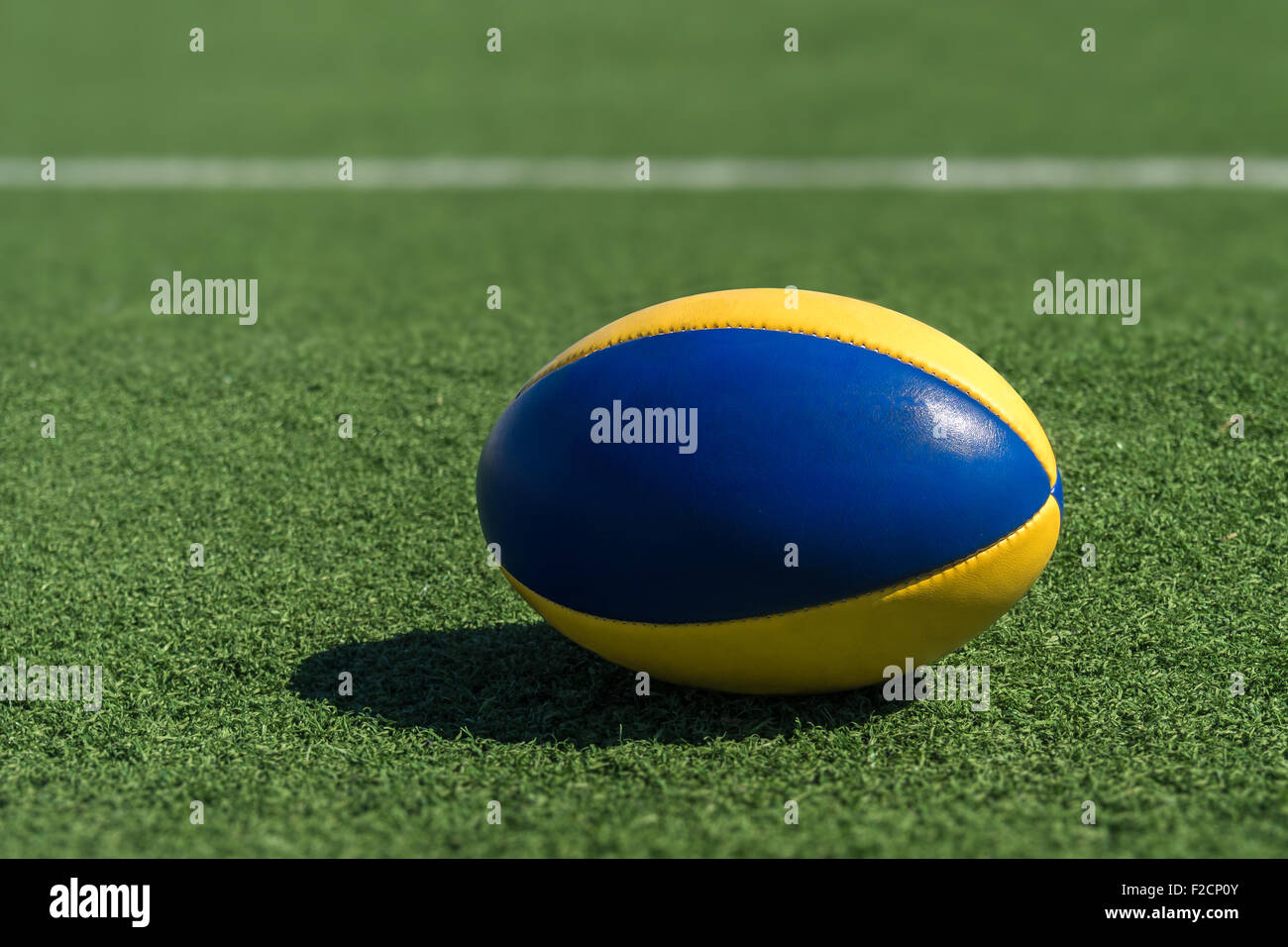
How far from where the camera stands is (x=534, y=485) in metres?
3.37

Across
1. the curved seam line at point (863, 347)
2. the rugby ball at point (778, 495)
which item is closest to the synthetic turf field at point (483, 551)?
the rugby ball at point (778, 495)

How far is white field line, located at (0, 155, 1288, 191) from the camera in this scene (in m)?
9.73

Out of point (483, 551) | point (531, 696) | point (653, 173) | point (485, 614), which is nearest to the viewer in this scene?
point (531, 696)

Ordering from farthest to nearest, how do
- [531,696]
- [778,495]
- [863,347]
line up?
[531,696]
[863,347]
[778,495]

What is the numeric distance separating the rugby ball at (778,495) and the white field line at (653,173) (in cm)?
678

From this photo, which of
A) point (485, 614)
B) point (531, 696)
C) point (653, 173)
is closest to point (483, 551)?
point (485, 614)

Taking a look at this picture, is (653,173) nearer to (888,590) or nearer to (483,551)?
(483,551)

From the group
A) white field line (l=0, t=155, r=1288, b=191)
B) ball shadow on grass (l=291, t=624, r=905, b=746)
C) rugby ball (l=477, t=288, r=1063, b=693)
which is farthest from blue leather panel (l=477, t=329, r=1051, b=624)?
white field line (l=0, t=155, r=1288, b=191)

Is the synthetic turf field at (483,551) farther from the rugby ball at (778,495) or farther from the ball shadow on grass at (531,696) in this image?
the rugby ball at (778,495)

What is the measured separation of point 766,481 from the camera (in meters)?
3.15

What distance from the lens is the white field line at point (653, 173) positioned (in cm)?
973

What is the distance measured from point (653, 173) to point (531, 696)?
24.3 feet

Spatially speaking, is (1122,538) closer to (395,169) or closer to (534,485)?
(534,485)

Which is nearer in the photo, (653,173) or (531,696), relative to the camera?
(531,696)
